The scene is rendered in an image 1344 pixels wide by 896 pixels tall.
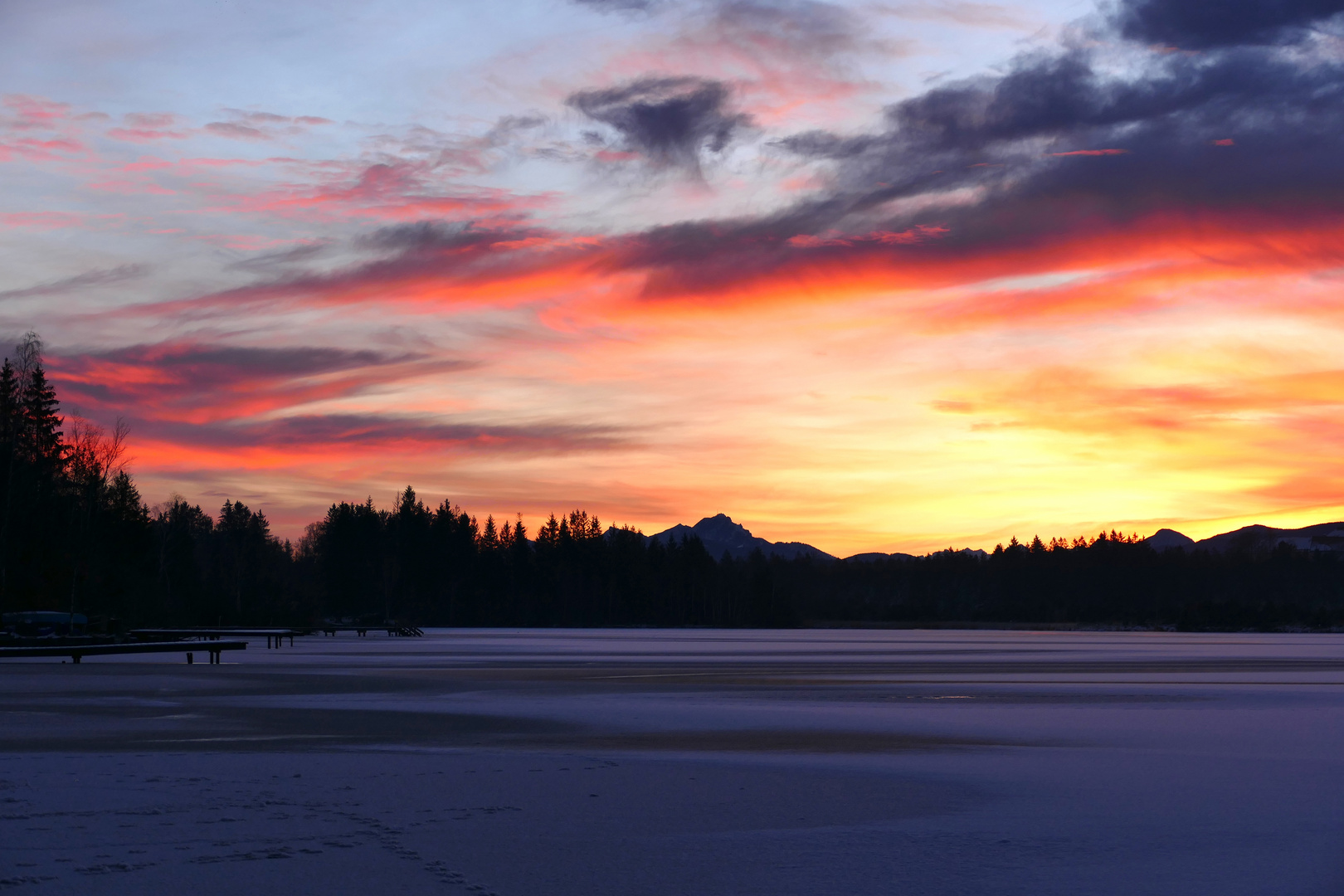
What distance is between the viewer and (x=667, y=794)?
13.0 m

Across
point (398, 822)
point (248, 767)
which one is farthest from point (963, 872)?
point (248, 767)

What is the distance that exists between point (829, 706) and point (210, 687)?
14888 mm

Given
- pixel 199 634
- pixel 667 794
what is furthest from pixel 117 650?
pixel 667 794

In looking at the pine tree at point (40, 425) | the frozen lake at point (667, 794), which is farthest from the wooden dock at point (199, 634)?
the frozen lake at point (667, 794)

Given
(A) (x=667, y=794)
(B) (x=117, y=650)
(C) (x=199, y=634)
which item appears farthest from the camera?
(C) (x=199, y=634)

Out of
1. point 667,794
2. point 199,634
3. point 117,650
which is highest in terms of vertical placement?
point 117,650

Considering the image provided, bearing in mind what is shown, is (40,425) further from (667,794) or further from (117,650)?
(667,794)

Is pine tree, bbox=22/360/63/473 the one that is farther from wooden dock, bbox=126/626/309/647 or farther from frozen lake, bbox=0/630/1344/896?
frozen lake, bbox=0/630/1344/896

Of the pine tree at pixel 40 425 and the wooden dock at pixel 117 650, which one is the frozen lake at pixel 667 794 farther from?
the pine tree at pixel 40 425

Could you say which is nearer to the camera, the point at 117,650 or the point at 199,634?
the point at 117,650

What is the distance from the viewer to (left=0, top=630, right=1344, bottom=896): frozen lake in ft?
30.0

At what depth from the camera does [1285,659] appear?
53438mm

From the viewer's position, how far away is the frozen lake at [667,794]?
30.0ft

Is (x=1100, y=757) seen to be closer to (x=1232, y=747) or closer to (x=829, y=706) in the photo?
(x=1232, y=747)
